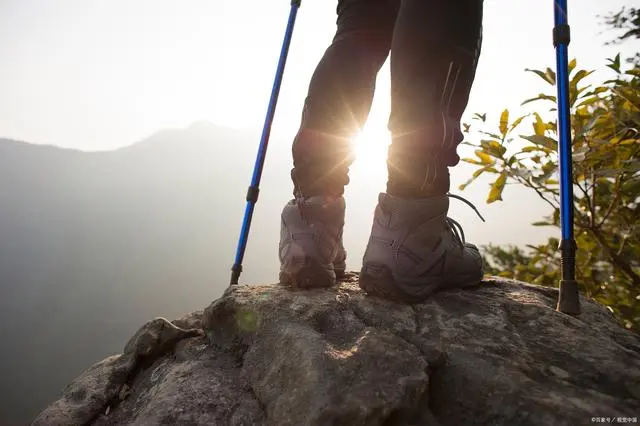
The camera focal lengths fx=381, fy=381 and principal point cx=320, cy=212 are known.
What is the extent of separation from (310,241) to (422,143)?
2.80 feet

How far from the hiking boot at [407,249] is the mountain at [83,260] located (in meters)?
96.9

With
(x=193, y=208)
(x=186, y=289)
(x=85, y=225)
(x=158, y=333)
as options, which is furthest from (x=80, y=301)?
(x=158, y=333)

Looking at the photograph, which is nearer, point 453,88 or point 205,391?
point 205,391

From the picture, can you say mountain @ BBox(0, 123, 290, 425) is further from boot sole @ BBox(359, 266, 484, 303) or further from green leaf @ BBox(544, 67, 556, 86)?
green leaf @ BBox(544, 67, 556, 86)

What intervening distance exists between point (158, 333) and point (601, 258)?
10.9 feet

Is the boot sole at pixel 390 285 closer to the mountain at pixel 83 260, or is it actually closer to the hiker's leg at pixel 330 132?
the hiker's leg at pixel 330 132

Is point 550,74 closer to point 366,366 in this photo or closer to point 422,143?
point 422,143

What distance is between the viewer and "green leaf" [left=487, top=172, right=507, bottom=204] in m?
2.94

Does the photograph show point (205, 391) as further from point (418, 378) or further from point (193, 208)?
point (193, 208)

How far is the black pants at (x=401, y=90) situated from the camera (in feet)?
5.87

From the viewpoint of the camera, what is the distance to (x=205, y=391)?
5.19 ft

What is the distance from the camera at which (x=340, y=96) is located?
92.3 inches

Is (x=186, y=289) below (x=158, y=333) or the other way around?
below

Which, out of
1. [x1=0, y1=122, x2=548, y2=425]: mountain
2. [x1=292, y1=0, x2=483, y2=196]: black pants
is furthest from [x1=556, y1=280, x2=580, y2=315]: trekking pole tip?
[x1=0, y1=122, x2=548, y2=425]: mountain
